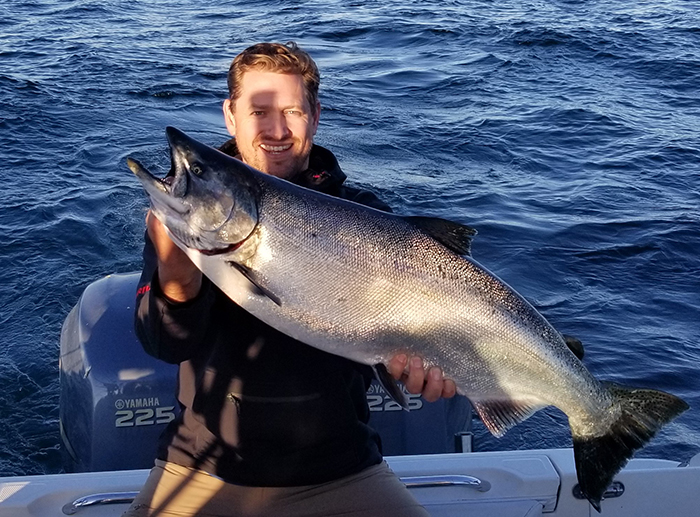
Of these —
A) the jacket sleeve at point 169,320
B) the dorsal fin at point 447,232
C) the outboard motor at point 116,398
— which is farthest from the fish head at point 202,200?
the outboard motor at point 116,398

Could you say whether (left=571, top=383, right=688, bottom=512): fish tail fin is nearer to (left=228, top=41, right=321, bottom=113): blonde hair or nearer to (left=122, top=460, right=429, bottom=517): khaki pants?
(left=122, top=460, right=429, bottom=517): khaki pants

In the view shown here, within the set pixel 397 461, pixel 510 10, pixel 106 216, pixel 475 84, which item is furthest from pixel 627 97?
pixel 397 461

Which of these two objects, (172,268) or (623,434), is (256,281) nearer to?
(172,268)

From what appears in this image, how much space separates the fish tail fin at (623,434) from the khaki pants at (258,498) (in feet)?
2.11

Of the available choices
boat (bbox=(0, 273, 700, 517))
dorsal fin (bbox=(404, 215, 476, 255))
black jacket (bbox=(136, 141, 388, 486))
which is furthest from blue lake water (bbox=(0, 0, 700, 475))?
dorsal fin (bbox=(404, 215, 476, 255))

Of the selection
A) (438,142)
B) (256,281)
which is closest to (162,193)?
(256,281)

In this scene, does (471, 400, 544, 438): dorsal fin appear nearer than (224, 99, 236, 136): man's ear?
Yes

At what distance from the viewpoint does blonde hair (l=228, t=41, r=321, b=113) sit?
363 cm

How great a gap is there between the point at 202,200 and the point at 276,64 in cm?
105

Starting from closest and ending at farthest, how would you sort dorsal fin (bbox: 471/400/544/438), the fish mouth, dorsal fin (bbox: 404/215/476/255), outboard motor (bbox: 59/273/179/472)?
1. the fish mouth
2. dorsal fin (bbox: 404/215/476/255)
3. dorsal fin (bbox: 471/400/544/438)
4. outboard motor (bbox: 59/273/179/472)

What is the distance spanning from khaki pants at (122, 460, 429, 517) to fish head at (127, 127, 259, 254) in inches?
38.8

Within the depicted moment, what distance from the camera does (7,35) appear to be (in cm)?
1554

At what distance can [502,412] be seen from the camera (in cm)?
323

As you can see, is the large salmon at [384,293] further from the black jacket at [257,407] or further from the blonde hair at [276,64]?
the blonde hair at [276,64]
